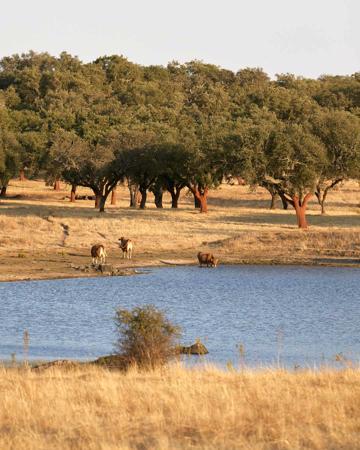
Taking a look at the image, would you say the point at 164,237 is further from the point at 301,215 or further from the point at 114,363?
the point at 114,363

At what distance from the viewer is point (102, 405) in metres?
13.7

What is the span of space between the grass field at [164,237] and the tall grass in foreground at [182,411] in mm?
27408

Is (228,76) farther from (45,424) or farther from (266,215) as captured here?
(45,424)

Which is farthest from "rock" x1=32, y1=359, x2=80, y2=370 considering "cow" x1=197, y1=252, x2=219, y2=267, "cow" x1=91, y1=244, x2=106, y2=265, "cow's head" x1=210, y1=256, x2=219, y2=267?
"cow's head" x1=210, y1=256, x2=219, y2=267

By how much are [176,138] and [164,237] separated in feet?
84.6

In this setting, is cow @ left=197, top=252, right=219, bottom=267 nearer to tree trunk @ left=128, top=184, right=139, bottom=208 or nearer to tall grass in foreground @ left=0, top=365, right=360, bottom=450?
tall grass in foreground @ left=0, top=365, right=360, bottom=450

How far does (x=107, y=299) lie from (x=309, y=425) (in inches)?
991

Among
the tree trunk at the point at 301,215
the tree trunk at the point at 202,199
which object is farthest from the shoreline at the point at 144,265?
the tree trunk at the point at 202,199

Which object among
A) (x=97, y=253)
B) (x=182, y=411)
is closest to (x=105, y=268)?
(x=97, y=253)

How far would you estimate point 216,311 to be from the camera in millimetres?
34594

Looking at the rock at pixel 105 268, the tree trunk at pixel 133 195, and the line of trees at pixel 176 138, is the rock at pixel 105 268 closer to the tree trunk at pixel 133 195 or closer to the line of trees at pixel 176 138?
the line of trees at pixel 176 138

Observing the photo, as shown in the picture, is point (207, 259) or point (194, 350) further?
point (207, 259)

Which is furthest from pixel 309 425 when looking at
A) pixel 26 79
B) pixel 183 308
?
pixel 26 79

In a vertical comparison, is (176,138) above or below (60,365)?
above
